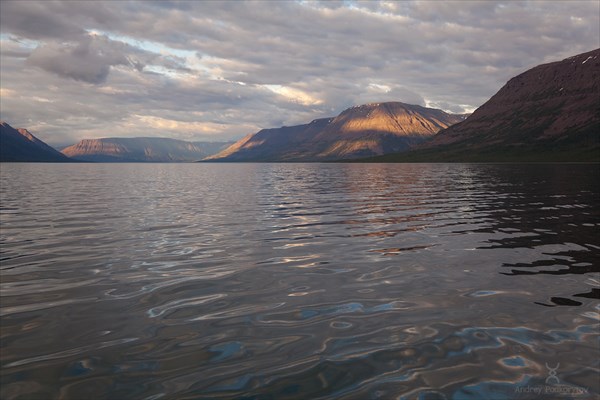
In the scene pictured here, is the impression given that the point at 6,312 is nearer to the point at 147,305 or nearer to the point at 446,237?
the point at 147,305

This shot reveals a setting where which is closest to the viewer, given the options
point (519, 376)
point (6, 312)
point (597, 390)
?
point (597, 390)

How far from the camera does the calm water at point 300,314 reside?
845 centimetres

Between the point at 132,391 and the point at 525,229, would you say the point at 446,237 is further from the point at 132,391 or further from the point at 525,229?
the point at 132,391

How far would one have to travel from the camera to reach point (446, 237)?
81.0 ft

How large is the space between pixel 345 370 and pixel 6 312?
1058 centimetres

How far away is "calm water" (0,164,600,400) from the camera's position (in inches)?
332

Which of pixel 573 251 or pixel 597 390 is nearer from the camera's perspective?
pixel 597 390

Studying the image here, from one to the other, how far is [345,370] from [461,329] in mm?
4015

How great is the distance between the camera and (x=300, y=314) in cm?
1227

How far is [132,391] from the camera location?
806 centimetres

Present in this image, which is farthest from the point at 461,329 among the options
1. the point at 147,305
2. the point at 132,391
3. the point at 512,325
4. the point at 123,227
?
the point at 123,227

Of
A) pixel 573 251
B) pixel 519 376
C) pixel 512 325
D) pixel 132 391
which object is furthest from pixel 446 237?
pixel 132 391

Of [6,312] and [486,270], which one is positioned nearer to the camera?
[6,312]

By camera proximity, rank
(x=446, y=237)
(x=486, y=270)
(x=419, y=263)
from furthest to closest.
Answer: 1. (x=446, y=237)
2. (x=419, y=263)
3. (x=486, y=270)
